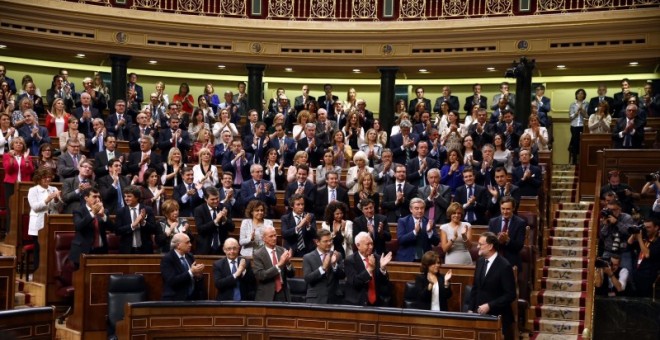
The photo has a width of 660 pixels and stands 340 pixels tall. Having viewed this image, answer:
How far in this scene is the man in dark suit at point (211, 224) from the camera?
7652 mm

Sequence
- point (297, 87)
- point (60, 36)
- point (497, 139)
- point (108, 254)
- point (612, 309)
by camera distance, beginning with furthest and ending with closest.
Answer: point (297, 87) → point (60, 36) → point (497, 139) → point (612, 309) → point (108, 254)

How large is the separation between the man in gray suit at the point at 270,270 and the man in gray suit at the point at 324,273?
171mm

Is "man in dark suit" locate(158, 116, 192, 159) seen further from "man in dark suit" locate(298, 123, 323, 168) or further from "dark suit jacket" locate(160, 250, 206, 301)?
"dark suit jacket" locate(160, 250, 206, 301)

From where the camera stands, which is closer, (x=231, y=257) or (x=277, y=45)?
(x=231, y=257)

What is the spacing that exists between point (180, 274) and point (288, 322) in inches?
34.6

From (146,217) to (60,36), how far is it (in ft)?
23.7

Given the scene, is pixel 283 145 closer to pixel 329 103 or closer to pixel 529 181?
pixel 529 181

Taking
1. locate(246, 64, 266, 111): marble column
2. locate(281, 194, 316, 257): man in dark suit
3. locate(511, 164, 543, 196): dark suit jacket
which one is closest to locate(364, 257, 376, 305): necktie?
locate(281, 194, 316, 257): man in dark suit

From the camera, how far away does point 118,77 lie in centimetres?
1411

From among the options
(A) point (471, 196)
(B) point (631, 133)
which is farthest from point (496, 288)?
(B) point (631, 133)

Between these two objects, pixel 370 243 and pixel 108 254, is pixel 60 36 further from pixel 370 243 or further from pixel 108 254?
pixel 370 243

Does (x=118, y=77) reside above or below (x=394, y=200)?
above

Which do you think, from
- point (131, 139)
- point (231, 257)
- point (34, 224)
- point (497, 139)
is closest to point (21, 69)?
point (131, 139)

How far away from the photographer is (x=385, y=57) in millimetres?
14438
